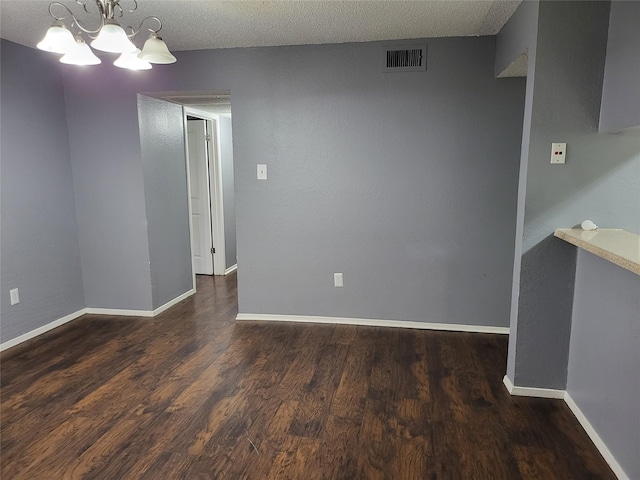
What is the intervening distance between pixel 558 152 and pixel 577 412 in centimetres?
139

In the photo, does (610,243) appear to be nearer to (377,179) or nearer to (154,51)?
(377,179)

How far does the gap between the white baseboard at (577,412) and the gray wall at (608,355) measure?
3 cm

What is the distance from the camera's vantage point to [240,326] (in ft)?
12.3

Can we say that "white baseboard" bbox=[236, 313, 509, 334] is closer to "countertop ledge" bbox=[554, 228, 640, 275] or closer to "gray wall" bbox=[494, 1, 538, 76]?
"countertop ledge" bbox=[554, 228, 640, 275]

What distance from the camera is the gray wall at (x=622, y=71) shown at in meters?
1.96

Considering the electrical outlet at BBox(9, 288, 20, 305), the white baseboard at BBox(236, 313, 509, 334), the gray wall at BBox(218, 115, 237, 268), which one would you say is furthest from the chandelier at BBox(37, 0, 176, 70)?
the gray wall at BBox(218, 115, 237, 268)

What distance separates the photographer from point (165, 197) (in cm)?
421

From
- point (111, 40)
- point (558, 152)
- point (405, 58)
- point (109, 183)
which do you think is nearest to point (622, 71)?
point (558, 152)

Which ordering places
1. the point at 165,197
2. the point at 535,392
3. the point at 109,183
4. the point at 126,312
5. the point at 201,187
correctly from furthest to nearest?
the point at 201,187, the point at 165,197, the point at 126,312, the point at 109,183, the point at 535,392

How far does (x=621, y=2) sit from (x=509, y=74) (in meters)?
1.06

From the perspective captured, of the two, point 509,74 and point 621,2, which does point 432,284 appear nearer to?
point 509,74

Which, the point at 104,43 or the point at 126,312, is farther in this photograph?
the point at 126,312

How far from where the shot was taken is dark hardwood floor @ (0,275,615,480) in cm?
197

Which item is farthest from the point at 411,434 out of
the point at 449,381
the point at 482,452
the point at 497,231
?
the point at 497,231
